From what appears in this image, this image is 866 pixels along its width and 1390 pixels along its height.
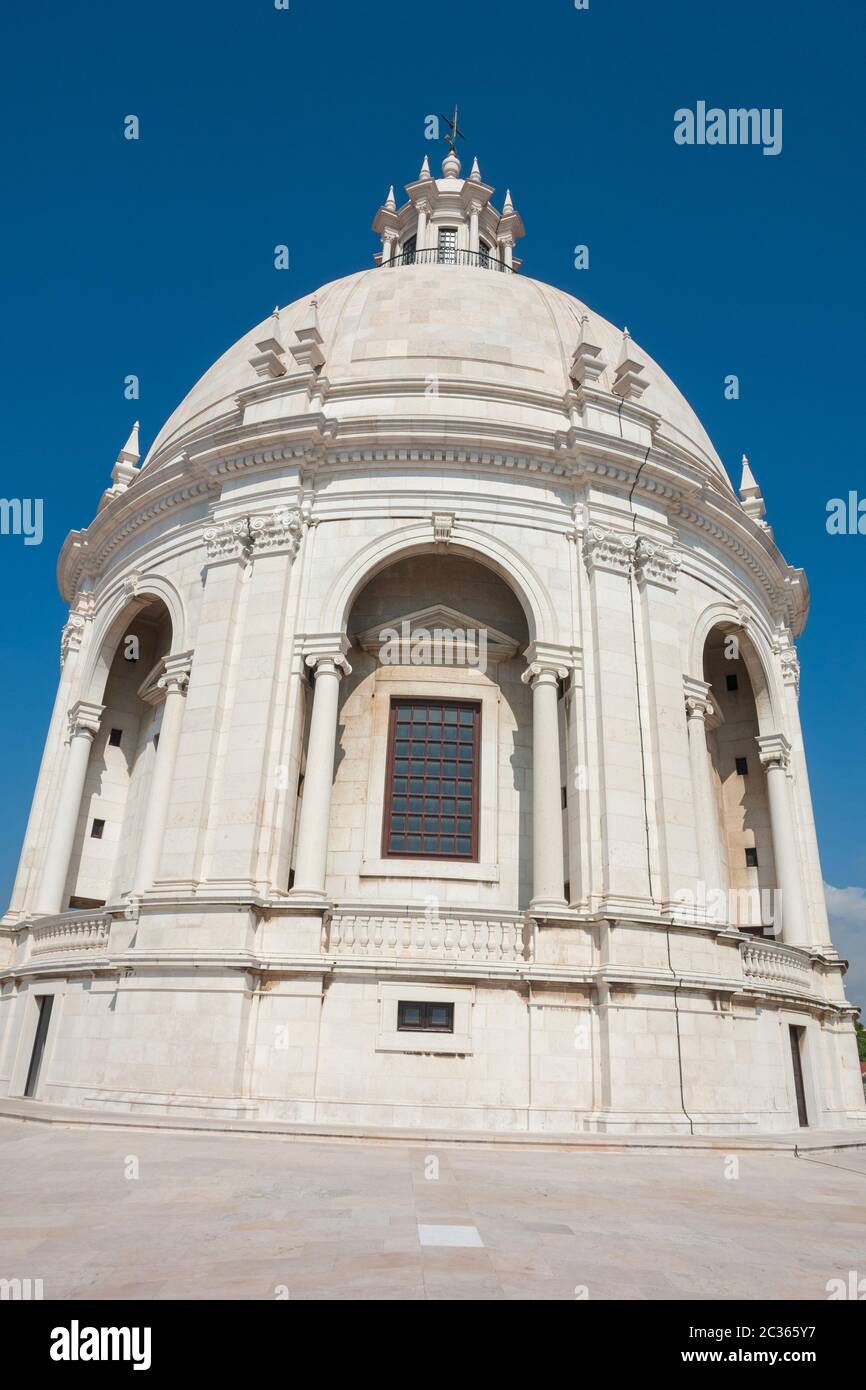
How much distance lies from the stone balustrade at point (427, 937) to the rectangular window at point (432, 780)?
319 centimetres

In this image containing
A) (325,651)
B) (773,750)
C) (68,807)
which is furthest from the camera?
(773,750)

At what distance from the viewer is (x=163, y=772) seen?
2297 cm

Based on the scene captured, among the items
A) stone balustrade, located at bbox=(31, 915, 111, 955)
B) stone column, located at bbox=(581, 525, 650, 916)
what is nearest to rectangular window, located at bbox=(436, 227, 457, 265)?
stone column, located at bbox=(581, 525, 650, 916)

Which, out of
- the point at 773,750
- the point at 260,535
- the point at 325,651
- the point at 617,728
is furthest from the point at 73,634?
the point at 773,750

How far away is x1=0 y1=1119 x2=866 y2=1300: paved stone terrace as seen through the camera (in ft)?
20.7

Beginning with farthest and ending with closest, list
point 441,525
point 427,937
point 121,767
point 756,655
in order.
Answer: point 121,767, point 756,655, point 441,525, point 427,937

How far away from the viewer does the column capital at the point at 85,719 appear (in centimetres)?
2750

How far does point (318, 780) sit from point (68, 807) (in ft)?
33.0

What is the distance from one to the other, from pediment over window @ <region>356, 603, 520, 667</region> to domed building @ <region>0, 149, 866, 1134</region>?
87mm

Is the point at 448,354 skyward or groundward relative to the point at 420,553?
skyward

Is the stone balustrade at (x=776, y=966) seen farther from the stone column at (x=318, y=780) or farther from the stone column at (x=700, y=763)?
the stone column at (x=318, y=780)

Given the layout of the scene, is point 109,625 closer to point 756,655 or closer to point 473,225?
point 756,655

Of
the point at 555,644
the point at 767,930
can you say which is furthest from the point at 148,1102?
the point at 767,930

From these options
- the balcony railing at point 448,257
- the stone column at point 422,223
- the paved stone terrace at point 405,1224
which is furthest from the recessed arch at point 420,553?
the stone column at point 422,223
